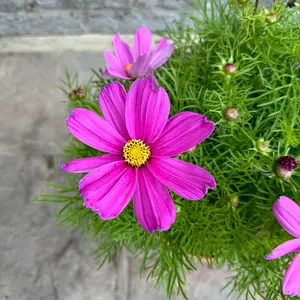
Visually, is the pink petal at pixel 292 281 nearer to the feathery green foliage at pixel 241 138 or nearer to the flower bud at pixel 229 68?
the feathery green foliage at pixel 241 138

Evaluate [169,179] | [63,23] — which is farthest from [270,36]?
[63,23]

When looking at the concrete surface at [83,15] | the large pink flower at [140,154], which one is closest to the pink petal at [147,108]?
the large pink flower at [140,154]

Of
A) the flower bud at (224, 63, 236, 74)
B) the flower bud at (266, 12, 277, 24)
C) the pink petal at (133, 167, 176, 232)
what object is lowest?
the pink petal at (133, 167, 176, 232)

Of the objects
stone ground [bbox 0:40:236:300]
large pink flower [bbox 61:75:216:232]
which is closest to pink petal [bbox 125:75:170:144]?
large pink flower [bbox 61:75:216:232]

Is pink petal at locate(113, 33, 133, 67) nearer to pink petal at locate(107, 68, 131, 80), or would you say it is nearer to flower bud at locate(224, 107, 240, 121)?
pink petal at locate(107, 68, 131, 80)

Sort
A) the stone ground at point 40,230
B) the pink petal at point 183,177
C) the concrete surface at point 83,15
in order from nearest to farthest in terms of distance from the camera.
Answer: the pink petal at point 183,177 → the stone ground at point 40,230 → the concrete surface at point 83,15

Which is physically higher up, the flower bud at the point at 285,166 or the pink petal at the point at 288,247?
the flower bud at the point at 285,166

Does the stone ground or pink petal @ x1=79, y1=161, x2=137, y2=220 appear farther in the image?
the stone ground

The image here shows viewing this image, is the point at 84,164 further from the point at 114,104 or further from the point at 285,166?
the point at 285,166
